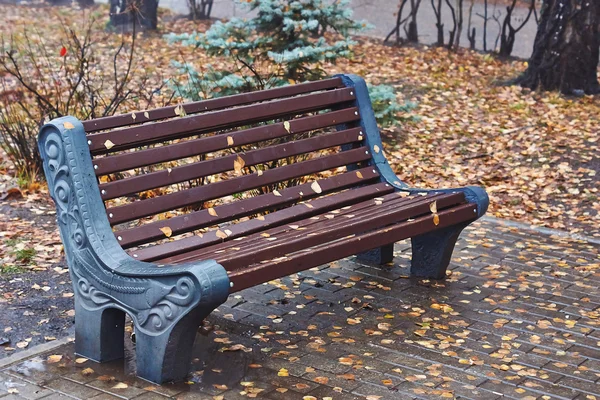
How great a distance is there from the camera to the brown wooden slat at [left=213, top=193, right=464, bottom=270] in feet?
13.2

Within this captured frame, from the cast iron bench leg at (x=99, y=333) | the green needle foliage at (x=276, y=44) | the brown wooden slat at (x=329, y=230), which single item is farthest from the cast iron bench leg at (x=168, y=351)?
the green needle foliage at (x=276, y=44)

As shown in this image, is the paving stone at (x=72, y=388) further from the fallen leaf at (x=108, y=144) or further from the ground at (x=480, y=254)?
the fallen leaf at (x=108, y=144)

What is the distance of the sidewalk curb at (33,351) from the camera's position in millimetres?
4074

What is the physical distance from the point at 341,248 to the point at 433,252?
3.71 feet

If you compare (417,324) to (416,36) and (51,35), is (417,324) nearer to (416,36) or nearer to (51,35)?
(416,36)

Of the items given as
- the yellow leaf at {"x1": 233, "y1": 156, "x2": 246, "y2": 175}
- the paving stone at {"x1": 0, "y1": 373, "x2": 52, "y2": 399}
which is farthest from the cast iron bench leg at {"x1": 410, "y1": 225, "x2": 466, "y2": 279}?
the paving stone at {"x1": 0, "y1": 373, "x2": 52, "y2": 399}

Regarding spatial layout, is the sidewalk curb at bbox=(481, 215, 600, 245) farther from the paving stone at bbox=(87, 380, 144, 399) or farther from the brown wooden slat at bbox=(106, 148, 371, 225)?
the paving stone at bbox=(87, 380, 144, 399)

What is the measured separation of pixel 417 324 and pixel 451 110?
5879mm

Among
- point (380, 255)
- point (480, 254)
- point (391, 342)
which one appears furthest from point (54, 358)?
point (480, 254)

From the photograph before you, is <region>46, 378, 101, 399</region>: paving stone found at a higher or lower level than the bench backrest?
lower

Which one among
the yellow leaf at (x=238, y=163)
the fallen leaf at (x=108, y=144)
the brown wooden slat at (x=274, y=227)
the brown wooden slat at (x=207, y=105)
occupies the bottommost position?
the brown wooden slat at (x=274, y=227)

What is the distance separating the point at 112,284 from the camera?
154 inches

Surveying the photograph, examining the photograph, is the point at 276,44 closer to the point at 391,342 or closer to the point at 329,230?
the point at 329,230

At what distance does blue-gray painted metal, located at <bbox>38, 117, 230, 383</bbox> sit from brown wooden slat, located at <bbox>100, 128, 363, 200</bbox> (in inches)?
5.9
